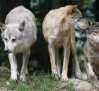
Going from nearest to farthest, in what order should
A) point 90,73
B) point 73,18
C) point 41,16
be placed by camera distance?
point 90,73
point 73,18
point 41,16

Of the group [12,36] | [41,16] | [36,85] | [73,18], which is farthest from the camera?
[41,16]

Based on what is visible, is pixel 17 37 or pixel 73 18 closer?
pixel 17 37

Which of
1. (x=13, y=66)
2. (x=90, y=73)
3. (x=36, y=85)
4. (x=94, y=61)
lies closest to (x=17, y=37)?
(x=13, y=66)

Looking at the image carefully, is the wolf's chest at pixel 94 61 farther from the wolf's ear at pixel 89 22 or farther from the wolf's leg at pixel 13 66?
the wolf's leg at pixel 13 66

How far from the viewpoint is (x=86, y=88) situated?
6035 millimetres

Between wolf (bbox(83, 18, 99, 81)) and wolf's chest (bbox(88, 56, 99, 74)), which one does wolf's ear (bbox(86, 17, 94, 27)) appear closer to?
wolf (bbox(83, 18, 99, 81))

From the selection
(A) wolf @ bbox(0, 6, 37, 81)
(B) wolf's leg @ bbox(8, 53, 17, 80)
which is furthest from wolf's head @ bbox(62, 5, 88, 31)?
(B) wolf's leg @ bbox(8, 53, 17, 80)

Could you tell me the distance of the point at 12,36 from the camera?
19.7 feet

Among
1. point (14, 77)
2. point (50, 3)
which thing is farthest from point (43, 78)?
point (50, 3)

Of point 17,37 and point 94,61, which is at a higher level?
point 17,37

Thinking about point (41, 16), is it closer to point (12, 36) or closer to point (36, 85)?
point (12, 36)

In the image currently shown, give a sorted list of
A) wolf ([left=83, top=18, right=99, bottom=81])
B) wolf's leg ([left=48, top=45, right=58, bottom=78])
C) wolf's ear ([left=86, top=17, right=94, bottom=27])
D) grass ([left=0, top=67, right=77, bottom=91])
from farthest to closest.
→ wolf's leg ([left=48, top=45, right=58, bottom=78]) < wolf's ear ([left=86, top=17, right=94, bottom=27]) < wolf ([left=83, top=18, right=99, bottom=81]) < grass ([left=0, top=67, right=77, bottom=91])

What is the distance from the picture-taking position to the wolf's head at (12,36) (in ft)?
19.3

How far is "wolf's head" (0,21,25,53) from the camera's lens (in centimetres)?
589
